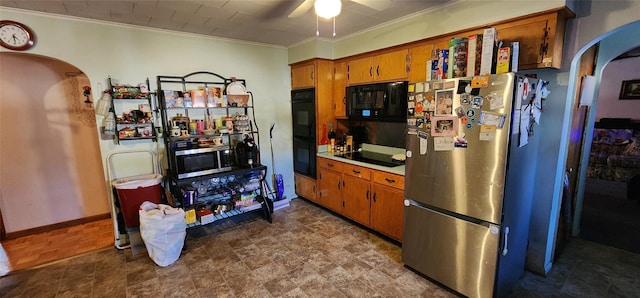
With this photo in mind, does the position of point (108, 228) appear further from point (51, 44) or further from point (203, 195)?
point (51, 44)

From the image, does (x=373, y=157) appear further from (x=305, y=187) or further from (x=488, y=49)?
(x=488, y=49)

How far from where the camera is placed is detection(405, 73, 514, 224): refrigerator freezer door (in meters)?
1.74

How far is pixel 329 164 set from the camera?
11.9 ft

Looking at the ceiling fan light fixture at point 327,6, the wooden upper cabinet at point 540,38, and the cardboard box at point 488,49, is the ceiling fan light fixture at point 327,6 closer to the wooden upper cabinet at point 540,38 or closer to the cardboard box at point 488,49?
the cardboard box at point 488,49

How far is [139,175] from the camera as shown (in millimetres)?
3055

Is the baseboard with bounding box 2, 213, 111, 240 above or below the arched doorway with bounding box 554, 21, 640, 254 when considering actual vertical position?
below

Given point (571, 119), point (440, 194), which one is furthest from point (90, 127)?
point (571, 119)

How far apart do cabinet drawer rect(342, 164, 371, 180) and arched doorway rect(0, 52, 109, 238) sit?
10.9ft

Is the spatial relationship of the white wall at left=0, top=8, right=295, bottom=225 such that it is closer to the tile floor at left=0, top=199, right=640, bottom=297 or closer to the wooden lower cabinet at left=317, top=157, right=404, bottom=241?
the wooden lower cabinet at left=317, top=157, right=404, bottom=241

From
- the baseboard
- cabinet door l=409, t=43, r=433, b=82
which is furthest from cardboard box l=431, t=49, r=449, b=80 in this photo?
the baseboard

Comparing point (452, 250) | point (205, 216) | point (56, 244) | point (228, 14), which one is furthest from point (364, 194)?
point (56, 244)

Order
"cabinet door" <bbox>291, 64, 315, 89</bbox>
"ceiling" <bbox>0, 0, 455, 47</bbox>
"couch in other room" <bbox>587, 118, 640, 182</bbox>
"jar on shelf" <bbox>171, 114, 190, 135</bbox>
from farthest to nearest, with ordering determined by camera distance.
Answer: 1. "couch in other room" <bbox>587, 118, 640, 182</bbox>
2. "cabinet door" <bbox>291, 64, 315, 89</bbox>
3. "jar on shelf" <bbox>171, 114, 190, 135</bbox>
4. "ceiling" <bbox>0, 0, 455, 47</bbox>

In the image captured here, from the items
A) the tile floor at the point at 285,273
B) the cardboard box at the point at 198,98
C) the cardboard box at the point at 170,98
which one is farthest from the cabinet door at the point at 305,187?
the cardboard box at the point at 170,98

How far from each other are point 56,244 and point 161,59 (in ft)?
7.88
